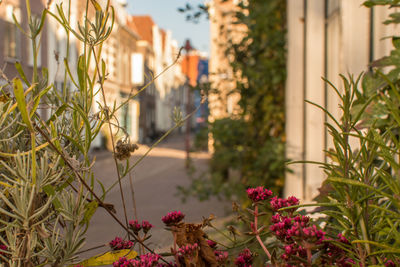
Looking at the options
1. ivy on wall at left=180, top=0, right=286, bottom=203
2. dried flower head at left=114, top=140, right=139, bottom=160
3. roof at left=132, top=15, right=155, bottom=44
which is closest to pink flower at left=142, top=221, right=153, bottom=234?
dried flower head at left=114, top=140, right=139, bottom=160

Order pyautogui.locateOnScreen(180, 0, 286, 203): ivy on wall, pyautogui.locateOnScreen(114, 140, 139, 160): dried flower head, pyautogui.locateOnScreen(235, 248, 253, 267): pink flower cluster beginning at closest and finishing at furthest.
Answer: pyautogui.locateOnScreen(235, 248, 253, 267): pink flower cluster, pyautogui.locateOnScreen(114, 140, 139, 160): dried flower head, pyautogui.locateOnScreen(180, 0, 286, 203): ivy on wall

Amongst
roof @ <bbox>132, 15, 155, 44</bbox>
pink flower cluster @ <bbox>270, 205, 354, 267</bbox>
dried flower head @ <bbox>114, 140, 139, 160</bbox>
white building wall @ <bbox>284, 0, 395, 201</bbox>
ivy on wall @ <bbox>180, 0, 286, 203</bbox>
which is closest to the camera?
pink flower cluster @ <bbox>270, 205, 354, 267</bbox>

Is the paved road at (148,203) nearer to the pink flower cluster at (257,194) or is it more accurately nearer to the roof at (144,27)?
the pink flower cluster at (257,194)

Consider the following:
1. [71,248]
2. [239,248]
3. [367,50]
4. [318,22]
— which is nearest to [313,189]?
[318,22]

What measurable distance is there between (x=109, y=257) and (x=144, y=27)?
118 feet

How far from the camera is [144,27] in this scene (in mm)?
35438

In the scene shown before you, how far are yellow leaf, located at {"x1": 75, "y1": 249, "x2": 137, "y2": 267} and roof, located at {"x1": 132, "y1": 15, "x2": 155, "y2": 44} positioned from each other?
34515 mm

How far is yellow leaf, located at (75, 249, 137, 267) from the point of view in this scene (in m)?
0.64

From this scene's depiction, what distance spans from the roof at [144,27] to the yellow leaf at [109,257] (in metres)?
34.5

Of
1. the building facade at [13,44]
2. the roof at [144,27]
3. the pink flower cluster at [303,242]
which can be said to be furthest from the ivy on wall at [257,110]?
the roof at [144,27]

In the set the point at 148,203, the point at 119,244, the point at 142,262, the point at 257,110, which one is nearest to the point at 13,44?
the point at 119,244

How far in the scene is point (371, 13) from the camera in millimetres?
2037

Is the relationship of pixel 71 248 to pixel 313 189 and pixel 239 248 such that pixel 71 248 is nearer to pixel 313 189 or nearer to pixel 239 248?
pixel 239 248

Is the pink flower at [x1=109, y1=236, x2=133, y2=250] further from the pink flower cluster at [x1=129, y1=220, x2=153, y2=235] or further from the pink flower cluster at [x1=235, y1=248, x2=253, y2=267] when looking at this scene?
the pink flower cluster at [x1=235, y1=248, x2=253, y2=267]
